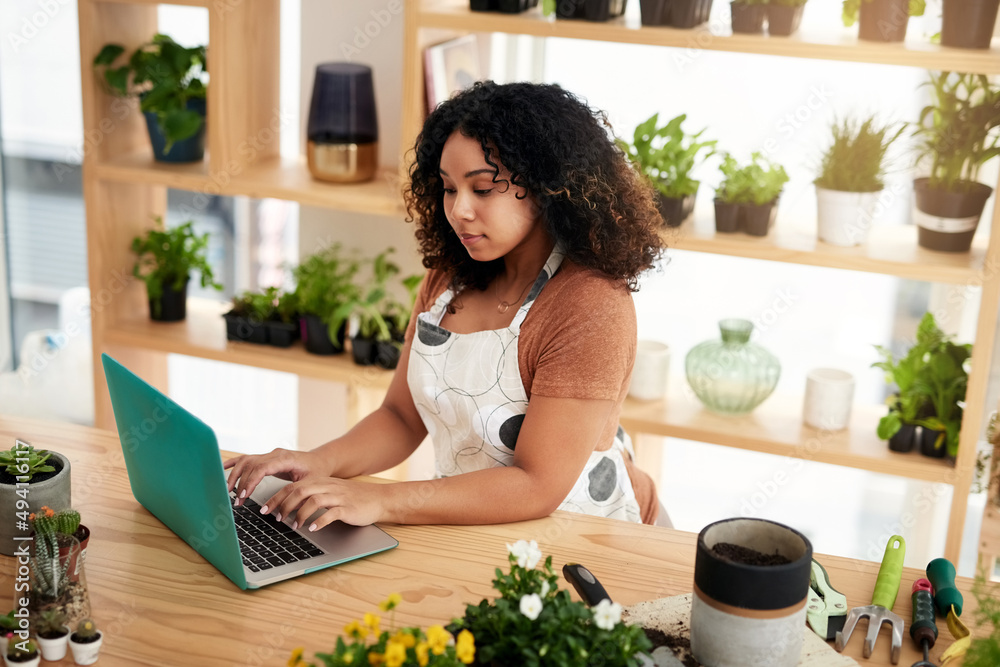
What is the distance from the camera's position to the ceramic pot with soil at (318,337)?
A: 259cm

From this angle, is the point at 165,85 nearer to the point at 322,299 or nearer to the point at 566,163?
the point at 322,299

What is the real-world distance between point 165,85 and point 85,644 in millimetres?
1806

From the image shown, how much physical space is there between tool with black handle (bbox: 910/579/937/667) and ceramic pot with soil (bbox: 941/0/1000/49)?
49.7 inches

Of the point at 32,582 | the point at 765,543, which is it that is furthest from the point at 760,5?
the point at 32,582

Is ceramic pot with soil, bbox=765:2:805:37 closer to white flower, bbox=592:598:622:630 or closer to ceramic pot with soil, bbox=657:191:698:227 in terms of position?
ceramic pot with soil, bbox=657:191:698:227

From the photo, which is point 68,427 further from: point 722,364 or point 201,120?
point 722,364

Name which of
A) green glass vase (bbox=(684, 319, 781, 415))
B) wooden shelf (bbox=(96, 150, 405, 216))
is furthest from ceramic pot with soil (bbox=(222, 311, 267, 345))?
green glass vase (bbox=(684, 319, 781, 415))

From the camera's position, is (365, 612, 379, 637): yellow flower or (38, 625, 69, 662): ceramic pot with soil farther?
(38, 625, 69, 662): ceramic pot with soil

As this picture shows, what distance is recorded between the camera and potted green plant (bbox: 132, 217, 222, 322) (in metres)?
2.72

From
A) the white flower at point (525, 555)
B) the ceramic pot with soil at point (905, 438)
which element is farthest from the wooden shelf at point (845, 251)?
the white flower at point (525, 555)

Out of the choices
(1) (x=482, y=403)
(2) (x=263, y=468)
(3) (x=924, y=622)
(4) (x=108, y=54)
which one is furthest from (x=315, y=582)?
(4) (x=108, y=54)

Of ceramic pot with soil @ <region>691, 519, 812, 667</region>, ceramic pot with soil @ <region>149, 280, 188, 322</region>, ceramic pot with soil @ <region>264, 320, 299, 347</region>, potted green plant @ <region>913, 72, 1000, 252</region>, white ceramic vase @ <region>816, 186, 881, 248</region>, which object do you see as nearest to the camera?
ceramic pot with soil @ <region>691, 519, 812, 667</region>

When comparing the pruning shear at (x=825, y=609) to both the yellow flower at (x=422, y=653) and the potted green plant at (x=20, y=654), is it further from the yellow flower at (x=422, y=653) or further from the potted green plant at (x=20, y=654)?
the potted green plant at (x=20, y=654)

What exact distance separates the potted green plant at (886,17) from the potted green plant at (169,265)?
1726 mm
